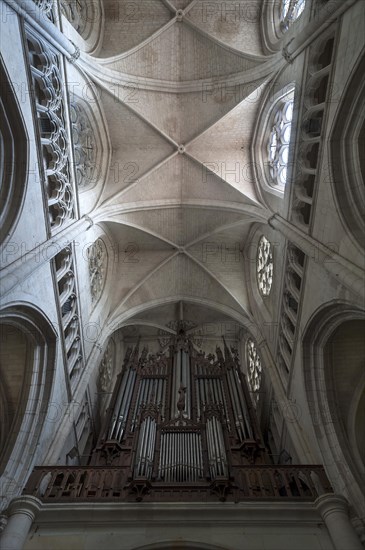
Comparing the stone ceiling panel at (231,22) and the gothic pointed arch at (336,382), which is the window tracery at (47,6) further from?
the gothic pointed arch at (336,382)

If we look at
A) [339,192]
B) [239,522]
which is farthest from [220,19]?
[239,522]

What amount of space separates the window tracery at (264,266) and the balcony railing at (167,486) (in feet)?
22.0

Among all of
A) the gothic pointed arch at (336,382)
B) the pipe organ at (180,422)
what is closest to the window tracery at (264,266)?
the pipe organ at (180,422)

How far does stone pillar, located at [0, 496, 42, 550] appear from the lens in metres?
5.96

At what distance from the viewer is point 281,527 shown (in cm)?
651

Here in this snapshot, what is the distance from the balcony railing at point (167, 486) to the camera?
23.0ft

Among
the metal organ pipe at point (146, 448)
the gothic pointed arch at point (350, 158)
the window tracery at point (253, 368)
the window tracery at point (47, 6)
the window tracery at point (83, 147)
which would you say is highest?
the window tracery at point (83, 147)

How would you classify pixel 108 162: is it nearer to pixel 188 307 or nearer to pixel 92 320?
pixel 92 320

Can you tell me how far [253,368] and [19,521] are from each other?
33.3ft

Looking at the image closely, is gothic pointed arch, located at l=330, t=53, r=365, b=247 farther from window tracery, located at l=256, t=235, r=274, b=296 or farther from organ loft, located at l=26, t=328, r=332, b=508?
window tracery, located at l=256, t=235, r=274, b=296

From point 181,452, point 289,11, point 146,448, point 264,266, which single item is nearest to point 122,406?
point 146,448

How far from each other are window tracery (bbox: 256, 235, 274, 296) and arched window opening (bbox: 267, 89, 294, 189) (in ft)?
8.04

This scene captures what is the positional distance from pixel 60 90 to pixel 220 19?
7.28 metres

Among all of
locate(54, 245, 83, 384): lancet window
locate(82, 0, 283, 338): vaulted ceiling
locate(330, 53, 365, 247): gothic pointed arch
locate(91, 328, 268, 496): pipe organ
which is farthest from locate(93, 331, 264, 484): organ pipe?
locate(330, 53, 365, 247): gothic pointed arch
